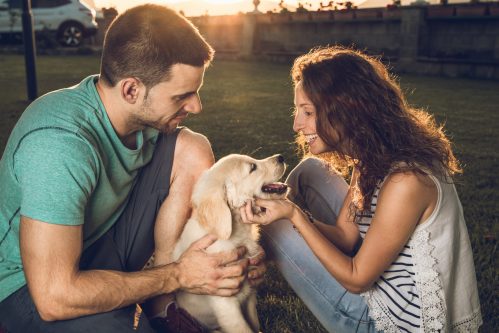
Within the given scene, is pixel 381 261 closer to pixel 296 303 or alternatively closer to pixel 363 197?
pixel 363 197

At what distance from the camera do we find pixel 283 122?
20.9 ft

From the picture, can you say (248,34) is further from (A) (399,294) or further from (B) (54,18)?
(A) (399,294)

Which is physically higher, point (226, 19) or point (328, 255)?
point (226, 19)

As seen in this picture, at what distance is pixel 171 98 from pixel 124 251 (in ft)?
2.33

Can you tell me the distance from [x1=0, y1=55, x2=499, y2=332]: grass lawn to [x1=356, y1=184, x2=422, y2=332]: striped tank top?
45cm

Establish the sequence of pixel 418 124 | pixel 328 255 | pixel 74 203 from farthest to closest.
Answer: pixel 418 124 → pixel 328 255 → pixel 74 203

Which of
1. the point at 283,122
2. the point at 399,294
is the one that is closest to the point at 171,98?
the point at 399,294

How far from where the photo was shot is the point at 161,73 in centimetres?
195

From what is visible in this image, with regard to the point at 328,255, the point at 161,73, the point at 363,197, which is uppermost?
the point at 161,73

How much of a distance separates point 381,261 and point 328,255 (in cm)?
19

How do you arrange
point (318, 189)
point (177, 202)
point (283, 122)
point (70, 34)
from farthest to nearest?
point (70, 34)
point (283, 122)
point (318, 189)
point (177, 202)

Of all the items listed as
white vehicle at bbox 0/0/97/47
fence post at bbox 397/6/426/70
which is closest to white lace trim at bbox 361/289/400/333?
fence post at bbox 397/6/426/70

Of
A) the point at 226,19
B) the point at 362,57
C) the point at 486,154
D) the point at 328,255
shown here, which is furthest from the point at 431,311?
the point at 226,19

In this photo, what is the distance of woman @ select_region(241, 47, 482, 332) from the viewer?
1.77 m
